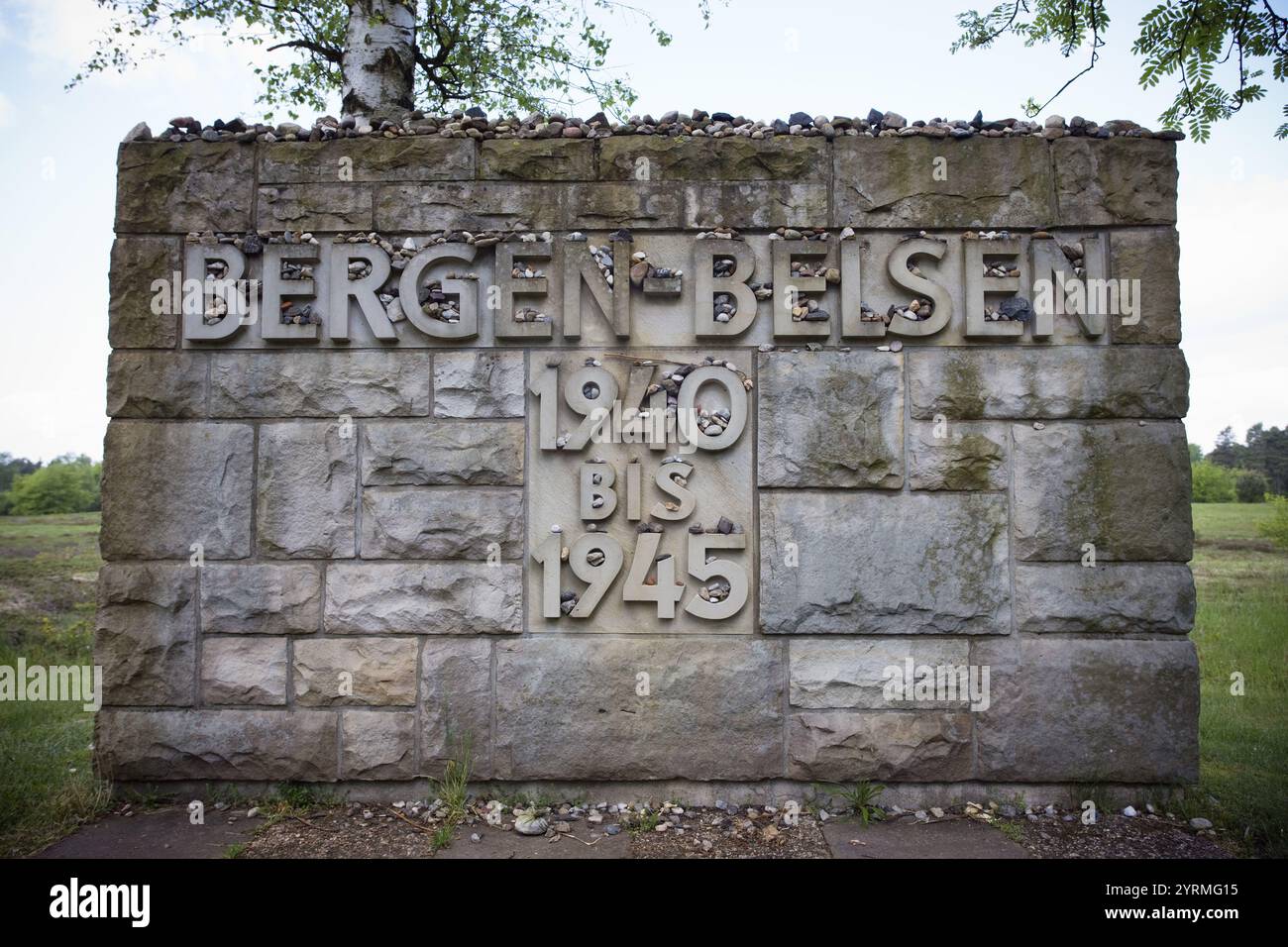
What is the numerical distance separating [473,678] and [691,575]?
1097mm

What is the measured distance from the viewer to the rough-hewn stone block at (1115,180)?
363 centimetres

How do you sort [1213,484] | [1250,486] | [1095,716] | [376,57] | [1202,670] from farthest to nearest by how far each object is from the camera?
[1213,484] < [1250,486] < [1202,670] < [376,57] < [1095,716]

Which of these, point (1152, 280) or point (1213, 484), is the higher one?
point (1152, 280)

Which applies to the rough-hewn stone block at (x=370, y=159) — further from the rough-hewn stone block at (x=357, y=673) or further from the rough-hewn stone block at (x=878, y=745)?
the rough-hewn stone block at (x=878, y=745)

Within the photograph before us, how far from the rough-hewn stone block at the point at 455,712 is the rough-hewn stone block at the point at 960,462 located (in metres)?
2.18

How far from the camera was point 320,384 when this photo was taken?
363cm

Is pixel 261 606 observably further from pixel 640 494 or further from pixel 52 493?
pixel 52 493

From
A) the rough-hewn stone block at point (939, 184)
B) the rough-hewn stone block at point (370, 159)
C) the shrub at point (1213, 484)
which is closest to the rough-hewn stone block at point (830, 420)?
the rough-hewn stone block at point (939, 184)

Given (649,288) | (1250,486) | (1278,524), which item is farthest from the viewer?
(1250,486)

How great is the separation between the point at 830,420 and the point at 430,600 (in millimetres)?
2022

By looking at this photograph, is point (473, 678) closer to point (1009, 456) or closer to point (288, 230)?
point (288, 230)

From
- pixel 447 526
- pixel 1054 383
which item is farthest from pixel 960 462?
pixel 447 526

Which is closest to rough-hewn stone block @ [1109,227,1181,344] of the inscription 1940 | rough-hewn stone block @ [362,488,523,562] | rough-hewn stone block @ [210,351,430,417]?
the inscription 1940
